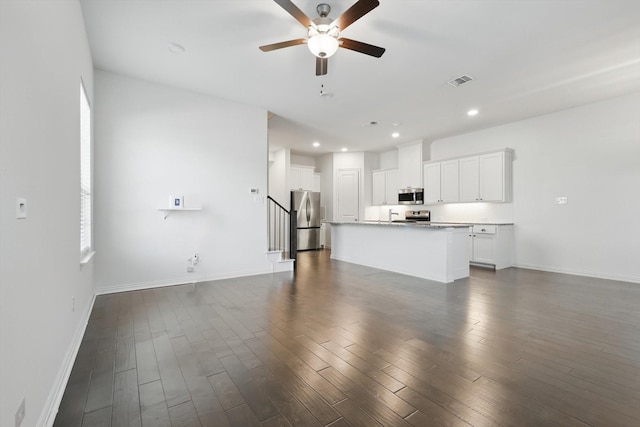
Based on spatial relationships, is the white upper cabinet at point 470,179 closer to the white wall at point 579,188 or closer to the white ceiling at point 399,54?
the white wall at point 579,188

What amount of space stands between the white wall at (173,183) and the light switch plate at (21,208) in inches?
120

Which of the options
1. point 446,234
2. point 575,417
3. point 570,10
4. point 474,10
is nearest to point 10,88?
point 575,417

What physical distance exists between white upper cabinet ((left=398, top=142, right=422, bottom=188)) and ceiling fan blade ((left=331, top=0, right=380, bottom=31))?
5.52 meters

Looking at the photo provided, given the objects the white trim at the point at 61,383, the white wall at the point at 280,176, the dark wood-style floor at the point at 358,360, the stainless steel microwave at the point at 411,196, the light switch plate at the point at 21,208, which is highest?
the white wall at the point at 280,176

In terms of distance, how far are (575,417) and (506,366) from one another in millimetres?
518

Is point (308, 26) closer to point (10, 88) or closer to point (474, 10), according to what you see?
point (474, 10)

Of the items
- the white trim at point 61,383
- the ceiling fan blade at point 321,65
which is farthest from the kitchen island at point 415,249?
the white trim at point 61,383

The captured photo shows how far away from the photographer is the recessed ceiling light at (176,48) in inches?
130

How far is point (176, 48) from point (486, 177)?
20.3 ft

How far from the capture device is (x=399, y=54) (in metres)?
3.45

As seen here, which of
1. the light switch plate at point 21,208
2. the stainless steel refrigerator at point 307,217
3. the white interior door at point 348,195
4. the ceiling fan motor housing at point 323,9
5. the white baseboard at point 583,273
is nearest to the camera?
the light switch plate at point 21,208

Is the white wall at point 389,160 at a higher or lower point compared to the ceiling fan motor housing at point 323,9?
lower

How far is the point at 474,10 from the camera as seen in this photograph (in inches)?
106

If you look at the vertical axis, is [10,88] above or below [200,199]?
above
